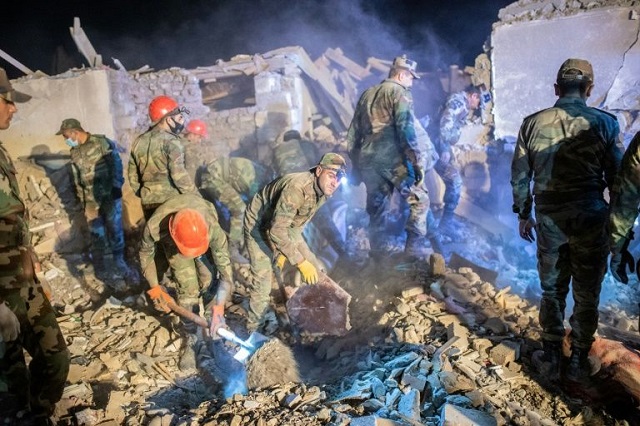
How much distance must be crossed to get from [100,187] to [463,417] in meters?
5.20

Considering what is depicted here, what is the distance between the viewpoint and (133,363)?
354cm

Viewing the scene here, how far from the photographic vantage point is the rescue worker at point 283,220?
11.4 feet

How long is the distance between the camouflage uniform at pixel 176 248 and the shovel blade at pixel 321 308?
743mm

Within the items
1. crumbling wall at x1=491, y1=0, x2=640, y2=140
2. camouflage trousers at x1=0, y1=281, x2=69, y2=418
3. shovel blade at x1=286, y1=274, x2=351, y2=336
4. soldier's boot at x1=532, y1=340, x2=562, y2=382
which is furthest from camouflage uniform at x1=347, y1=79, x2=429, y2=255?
crumbling wall at x1=491, y1=0, x2=640, y2=140

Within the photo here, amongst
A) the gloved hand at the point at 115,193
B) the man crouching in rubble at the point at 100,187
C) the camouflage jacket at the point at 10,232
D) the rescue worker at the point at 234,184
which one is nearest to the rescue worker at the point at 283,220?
the rescue worker at the point at 234,184

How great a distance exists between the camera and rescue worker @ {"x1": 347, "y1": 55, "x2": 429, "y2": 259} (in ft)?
14.9

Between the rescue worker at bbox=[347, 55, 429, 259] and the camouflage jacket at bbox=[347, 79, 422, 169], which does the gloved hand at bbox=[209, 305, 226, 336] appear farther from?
the camouflage jacket at bbox=[347, 79, 422, 169]

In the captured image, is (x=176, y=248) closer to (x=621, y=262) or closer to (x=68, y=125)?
(x=68, y=125)

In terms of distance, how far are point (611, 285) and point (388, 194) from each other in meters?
3.75

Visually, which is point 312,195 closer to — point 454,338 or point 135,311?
point 454,338

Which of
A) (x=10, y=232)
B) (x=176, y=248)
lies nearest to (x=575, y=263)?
(x=176, y=248)

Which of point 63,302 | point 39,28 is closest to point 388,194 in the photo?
point 63,302

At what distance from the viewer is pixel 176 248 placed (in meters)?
3.80

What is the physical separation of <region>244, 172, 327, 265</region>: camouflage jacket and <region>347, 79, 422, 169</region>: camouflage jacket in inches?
54.3
